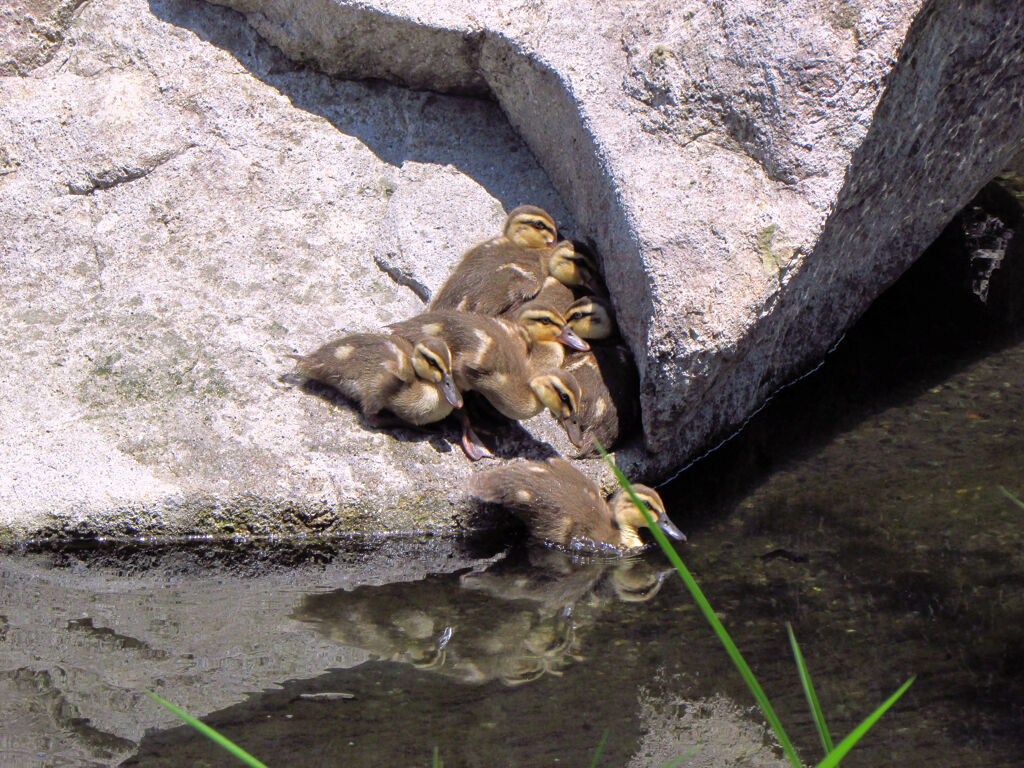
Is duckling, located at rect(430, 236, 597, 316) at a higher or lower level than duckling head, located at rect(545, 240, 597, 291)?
lower

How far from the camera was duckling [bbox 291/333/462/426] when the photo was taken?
13.8 ft

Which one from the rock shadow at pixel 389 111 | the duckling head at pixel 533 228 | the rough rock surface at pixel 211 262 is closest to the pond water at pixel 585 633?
the rough rock surface at pixel 211 262

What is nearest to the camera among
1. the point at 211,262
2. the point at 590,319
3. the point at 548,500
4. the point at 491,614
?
the point at 491,614

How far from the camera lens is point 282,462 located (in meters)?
4.12

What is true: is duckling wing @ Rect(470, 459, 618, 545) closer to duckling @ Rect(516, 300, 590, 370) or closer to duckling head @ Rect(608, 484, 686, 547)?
duckling head @ Rect(608, 484, 686, 547)

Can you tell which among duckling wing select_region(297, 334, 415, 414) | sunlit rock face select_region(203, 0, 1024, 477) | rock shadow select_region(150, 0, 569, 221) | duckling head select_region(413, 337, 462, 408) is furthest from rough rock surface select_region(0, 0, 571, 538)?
sunlit rock face select_region(203, 0, 1024, 477)

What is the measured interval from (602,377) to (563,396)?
0.87ft

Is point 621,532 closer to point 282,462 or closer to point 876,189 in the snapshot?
point 282,462

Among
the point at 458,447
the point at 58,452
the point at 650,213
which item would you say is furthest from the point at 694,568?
the point at 58,452

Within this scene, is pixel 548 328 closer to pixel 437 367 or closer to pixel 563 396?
pixel 563 396

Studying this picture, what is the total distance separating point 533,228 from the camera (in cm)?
496

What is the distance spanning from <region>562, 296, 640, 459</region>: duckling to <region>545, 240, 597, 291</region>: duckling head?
14 centimetres

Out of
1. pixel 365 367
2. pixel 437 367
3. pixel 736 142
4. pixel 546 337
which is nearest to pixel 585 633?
pixel 437 367

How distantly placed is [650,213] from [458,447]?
43.9 inches
